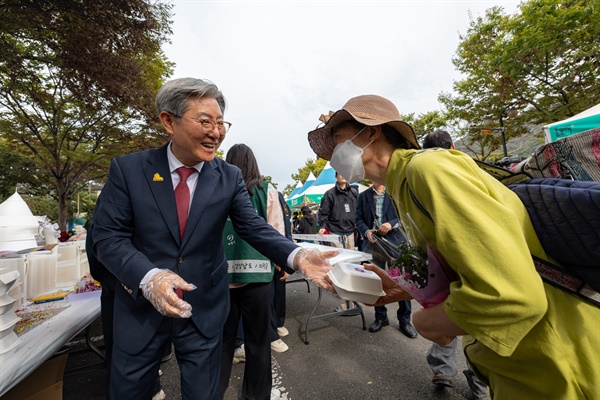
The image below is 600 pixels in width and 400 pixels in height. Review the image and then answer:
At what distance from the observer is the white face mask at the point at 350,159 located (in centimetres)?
156

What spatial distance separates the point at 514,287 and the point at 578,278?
0.30m

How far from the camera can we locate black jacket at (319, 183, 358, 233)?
6.26m

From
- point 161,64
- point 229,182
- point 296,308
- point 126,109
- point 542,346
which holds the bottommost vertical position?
point 296,308

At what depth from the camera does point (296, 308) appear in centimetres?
533

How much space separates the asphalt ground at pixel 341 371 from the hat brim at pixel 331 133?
2408 millimetres

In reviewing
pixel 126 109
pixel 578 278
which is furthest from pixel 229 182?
pixel 126 109

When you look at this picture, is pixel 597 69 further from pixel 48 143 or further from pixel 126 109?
pixel 48 143

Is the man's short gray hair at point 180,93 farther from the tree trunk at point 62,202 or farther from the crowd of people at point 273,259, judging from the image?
the tree trunk at point 62,202

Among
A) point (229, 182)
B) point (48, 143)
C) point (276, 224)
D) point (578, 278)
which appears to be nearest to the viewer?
point (578, 278)

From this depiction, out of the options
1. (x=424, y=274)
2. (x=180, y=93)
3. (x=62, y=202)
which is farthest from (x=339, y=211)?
(x=62, y=202)

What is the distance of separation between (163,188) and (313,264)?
975mm

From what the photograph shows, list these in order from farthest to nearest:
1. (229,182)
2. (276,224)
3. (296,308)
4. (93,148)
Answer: (93,148) < (296,308) < (276,224) < (229,182)

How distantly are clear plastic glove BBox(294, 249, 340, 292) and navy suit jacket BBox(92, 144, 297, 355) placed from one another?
10 centimetres

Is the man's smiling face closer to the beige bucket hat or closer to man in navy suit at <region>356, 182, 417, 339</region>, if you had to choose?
Result: the beige bucket hat
